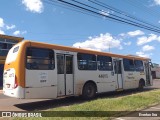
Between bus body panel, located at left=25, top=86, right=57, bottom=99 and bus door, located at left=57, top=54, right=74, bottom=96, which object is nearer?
bus body panel, located at left=25, top=86, right=57, bottom=99

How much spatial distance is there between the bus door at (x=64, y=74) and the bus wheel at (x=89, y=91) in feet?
4.05

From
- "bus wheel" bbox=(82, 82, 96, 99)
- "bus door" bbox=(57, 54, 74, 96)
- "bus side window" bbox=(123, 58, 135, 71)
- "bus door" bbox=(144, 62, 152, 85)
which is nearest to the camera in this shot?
"bus door" bbox=(57, 54, 74, 96)

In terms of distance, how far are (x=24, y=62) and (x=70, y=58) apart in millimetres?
3183

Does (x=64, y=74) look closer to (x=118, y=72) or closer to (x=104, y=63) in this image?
(x=104, y=63)

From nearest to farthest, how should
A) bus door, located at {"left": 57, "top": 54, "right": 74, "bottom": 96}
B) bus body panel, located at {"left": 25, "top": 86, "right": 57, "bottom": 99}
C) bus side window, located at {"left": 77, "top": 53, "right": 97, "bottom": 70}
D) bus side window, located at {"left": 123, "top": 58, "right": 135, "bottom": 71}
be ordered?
bus body panel, located at {"left": 25, "top": 86, "right": 57, "bottom": 99}, bus door, located at {"left": 57, "top": 54, "right": 74, "bottom": 96}, bus side window, located at {"left": 77, "top": 53, "right": 97, "bottom": 70}, bus side window, located at {"left": 123, "top": 58, "right": 135, "bottom": 71}

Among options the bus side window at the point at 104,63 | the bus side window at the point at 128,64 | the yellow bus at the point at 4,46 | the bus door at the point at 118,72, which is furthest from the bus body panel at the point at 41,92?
the yellow bus at the point at 4,46

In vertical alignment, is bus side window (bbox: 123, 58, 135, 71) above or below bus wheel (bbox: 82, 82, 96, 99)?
above

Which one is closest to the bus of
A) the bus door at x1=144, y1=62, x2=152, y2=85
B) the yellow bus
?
the bus door at x1=144, y1=62, x2=152, y2=85

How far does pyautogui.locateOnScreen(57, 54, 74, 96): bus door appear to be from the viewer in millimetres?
13578

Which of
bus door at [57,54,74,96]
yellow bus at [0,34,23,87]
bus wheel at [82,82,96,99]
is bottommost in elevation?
bus wheel at [82,82,96,99]

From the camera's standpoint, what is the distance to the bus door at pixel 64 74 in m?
13.6

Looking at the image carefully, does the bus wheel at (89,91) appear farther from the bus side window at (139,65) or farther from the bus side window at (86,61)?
the bus side window at (139,65)

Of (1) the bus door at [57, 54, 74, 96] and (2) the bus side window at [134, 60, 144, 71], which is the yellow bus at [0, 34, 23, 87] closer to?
(2) the bus side window at [134, 60, 144, 71]

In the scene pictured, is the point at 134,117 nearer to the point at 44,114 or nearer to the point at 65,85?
the point at 44,114
